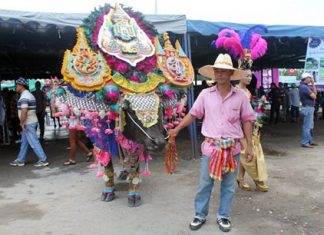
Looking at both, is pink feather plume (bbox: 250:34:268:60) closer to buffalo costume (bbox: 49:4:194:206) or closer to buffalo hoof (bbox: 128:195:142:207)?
buffalo costume (bbox: 49:4:194:206)

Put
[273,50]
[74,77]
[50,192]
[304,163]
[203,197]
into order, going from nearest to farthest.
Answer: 1. [203,197]
2. [74,77]
3. [50,192]
4. [304,163]
5. [273,50]

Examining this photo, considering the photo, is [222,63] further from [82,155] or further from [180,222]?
[82,155]

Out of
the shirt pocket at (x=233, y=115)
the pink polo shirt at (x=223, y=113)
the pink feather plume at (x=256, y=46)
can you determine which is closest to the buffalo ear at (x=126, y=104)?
the pink polo shirt at (x=223, y=113)

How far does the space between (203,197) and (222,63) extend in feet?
4.38

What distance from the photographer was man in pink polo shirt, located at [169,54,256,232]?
12.0 ft

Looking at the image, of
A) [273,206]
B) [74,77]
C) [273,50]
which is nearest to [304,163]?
[273,206]

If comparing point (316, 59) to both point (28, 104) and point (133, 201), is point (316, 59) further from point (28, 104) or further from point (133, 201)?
point (28, 104)

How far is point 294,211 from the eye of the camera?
4.38m

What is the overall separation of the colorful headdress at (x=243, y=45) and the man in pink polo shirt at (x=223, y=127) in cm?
121

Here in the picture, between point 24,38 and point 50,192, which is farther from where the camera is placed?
point 24,38

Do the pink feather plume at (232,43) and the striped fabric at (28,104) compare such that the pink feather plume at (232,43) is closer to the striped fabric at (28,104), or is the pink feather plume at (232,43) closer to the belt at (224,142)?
the belt at (224,142)

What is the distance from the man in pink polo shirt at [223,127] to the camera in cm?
364

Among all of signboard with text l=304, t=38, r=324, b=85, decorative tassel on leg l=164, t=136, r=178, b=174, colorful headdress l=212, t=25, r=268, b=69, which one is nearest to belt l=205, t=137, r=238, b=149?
decorative tassel on leg l=164, t=136, r=178, b=174

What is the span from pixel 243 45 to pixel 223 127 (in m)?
1.95
